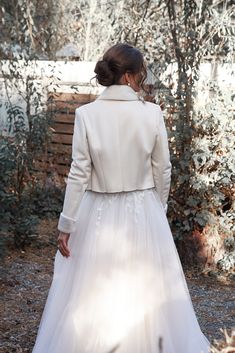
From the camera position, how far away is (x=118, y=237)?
320 centimetres

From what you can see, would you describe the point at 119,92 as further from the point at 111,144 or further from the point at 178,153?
the point at 178,153

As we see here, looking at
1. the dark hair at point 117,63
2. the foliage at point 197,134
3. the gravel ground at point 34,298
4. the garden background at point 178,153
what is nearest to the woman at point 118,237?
the dark hair at point 117,63

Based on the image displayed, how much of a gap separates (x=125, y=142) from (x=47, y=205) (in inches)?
166

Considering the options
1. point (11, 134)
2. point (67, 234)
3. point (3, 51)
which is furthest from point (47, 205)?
point (67, 234)

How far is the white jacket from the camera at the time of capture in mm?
3078

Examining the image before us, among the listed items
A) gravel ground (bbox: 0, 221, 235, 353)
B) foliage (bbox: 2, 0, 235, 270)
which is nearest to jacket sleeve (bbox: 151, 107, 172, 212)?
gravel ground (bbox: 0, 221, 235, 353)

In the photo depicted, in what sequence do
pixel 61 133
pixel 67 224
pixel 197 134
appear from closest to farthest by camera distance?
1. pixel 67 224
2. pixel 197 134
3. pixel 61 133

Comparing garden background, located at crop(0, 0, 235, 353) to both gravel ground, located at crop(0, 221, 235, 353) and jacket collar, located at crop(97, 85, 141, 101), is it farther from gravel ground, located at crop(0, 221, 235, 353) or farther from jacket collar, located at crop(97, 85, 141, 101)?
jacket collar, located at crop(97, 85, 141, 101)

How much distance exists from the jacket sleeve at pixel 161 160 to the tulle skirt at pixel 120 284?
0.22 ft

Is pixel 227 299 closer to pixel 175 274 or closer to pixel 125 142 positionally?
pixel 175 274

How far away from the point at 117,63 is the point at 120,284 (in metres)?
1.12

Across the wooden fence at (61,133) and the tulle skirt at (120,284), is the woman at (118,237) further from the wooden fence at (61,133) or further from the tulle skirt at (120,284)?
the wooden fence at (61,133)

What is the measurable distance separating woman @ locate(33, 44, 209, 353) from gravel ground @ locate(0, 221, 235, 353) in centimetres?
75

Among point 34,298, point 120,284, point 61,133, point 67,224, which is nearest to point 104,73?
point 67,224
